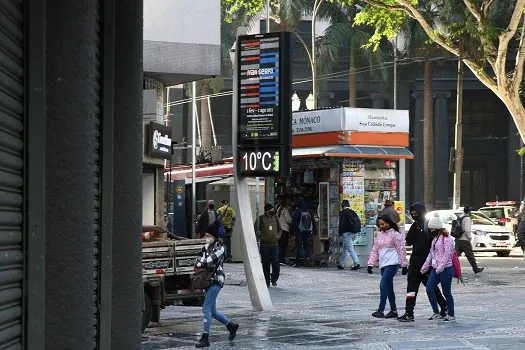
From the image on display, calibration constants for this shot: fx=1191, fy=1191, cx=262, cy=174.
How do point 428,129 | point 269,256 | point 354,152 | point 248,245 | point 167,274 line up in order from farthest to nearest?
point 428,129, point 354,152, point 269,256, point 248,245, point 167,274

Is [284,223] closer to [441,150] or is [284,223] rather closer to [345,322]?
[345,322]

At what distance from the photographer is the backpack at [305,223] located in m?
29.9

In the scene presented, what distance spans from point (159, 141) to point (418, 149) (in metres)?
45.2

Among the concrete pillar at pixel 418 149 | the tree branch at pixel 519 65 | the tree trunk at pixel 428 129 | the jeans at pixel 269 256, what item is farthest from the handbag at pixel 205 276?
the concrete pillar at pixel 418 149

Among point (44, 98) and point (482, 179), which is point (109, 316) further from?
point (482, 179)

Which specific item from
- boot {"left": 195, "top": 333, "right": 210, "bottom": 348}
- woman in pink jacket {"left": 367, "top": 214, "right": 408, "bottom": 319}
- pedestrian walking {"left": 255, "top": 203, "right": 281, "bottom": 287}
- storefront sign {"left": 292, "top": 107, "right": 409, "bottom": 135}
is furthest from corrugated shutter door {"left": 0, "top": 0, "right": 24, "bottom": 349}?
storefront sign {"left": 292, "top": 107, "right": 409, "bottom": 135}

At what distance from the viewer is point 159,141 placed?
2558 centimetres

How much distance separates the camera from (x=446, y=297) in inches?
667

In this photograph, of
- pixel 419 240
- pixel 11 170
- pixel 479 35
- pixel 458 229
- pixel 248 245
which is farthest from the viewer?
pixel 479 35

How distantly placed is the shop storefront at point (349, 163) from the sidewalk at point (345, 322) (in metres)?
5.19

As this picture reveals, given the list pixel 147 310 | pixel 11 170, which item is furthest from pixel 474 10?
pixel 11 170

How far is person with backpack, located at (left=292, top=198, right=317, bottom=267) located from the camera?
2998cm

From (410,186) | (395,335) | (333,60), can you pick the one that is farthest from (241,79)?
(410,186)

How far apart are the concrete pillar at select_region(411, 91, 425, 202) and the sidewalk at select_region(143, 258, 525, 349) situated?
43.2 metres
